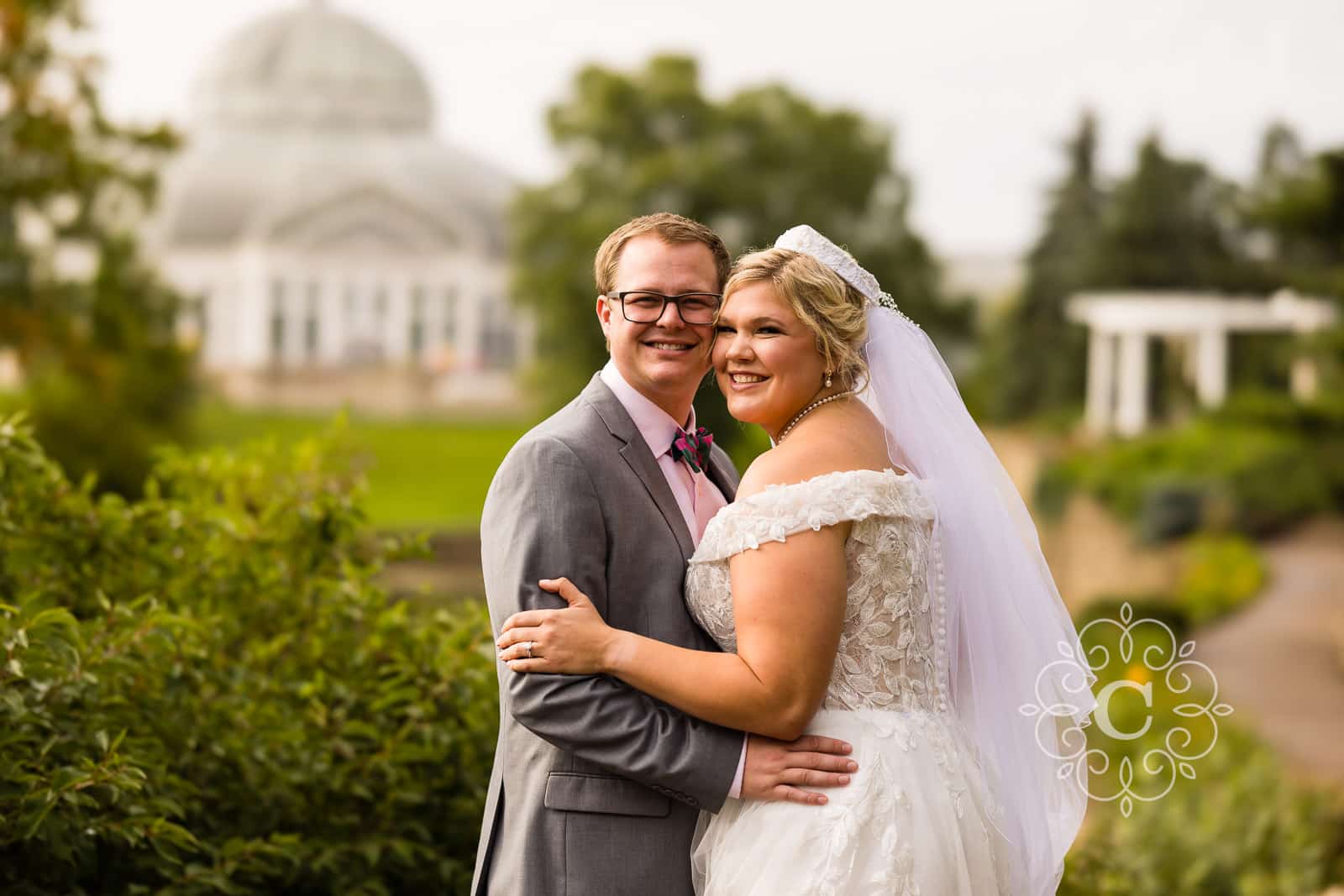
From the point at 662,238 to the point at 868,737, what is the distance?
1025mm

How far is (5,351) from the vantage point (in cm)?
1778

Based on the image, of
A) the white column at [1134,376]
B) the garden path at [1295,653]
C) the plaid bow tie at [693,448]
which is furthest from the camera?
the white column at [1134,376]

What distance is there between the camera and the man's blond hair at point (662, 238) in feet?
9.79

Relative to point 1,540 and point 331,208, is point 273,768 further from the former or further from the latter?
point 331,208

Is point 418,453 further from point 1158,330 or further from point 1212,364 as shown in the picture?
point 1212,364

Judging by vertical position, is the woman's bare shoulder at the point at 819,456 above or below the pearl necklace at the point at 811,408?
below

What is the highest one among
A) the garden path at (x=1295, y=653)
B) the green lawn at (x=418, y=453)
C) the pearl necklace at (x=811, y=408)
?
the pearl necklace at (x=811, y=408)

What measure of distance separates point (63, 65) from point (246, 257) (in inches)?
1614

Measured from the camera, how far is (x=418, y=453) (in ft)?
126

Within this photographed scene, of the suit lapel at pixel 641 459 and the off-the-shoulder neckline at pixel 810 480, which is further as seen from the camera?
the suit lapel at pixel 641 459

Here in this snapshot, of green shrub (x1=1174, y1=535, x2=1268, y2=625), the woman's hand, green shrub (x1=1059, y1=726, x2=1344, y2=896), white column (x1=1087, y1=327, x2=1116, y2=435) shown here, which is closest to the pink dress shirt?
the woman's hand

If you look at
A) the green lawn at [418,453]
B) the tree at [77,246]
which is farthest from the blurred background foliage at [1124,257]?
the tree at [77,246]

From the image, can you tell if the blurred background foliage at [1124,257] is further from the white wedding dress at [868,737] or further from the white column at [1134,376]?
the white wedding dress at [868,737]

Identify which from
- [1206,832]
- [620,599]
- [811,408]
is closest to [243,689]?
[620,599]
